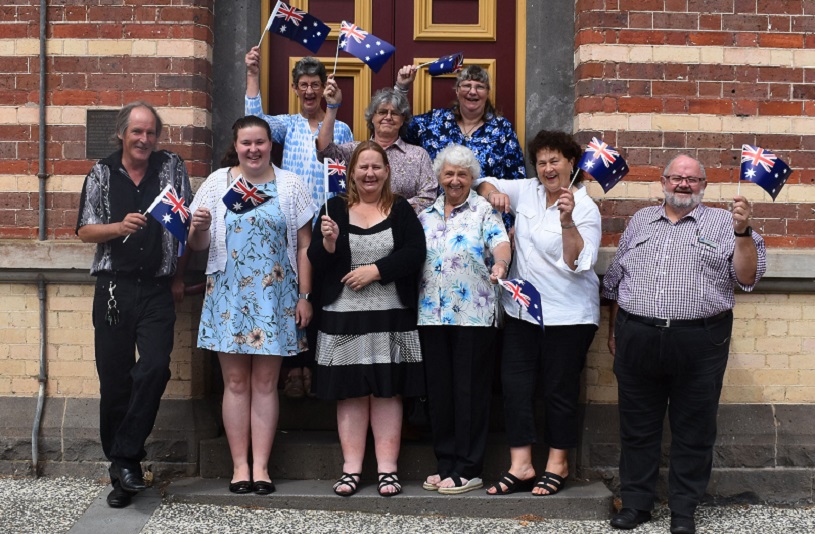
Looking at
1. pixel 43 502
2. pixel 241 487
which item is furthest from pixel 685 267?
pixel 43 502

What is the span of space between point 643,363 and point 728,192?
1.44 meters

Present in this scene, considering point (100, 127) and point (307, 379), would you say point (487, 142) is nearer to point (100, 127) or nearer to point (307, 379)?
point (307, 379)

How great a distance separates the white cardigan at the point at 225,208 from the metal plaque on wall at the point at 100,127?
0.85 meters

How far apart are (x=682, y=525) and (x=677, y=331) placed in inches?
39.7

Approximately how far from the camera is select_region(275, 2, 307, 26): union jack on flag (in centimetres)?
580

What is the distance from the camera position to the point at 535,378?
5629 millimetres

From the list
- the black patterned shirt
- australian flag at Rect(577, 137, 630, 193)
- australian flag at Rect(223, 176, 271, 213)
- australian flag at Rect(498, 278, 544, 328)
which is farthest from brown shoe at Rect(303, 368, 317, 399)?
australian flag at Rect(577, 137, 630, 193)

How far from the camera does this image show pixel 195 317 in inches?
243

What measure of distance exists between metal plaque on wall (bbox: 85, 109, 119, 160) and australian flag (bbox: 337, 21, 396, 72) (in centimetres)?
148

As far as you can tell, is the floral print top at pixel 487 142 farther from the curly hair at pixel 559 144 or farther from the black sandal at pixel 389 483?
the black sandal at pixel 389 483

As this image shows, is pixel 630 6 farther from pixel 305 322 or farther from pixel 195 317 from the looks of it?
pixel 195 317

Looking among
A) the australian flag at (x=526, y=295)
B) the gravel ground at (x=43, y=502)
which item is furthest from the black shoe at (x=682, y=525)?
the gravel ground at (x=43, y=502)

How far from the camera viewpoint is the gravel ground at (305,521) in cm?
515

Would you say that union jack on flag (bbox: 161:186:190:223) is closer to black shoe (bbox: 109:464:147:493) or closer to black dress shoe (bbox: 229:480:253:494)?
black shoe (bbox: 109:464:147:493)
